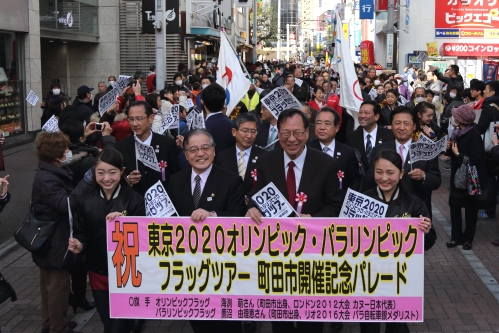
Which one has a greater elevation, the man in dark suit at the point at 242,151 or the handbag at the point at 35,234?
the man in dark suit at the point at 242,151

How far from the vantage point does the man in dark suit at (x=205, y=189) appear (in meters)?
5.20

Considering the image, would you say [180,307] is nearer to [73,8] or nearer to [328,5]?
[73,8]

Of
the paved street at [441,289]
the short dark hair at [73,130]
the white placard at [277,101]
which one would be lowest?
the paved street at [441,289]

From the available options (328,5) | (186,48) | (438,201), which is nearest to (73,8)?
(186,48)

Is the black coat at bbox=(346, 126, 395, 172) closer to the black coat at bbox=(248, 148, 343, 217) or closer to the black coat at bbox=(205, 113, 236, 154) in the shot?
the black coat at bbox=(205, 113, 236, 154)

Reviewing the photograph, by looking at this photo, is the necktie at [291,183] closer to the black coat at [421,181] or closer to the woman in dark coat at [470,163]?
the black coat at [421,181]

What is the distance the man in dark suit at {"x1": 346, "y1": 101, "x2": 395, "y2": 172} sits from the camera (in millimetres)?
7895

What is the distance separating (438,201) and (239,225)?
8.24m

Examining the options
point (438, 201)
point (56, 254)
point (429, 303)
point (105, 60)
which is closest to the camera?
point (56, 254)

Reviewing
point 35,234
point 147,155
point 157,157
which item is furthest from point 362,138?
point 35,234

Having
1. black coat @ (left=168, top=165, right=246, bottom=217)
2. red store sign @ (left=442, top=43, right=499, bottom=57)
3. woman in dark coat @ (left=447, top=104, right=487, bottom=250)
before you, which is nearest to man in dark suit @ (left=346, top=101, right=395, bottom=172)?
woman in dark coat @ (left=447, top=104, right=487, bottom=250)

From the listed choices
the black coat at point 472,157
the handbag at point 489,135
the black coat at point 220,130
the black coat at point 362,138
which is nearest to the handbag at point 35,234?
the black coat at point 220,130

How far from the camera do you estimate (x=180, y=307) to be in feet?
16.7

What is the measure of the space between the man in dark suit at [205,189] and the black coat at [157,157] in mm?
1487
